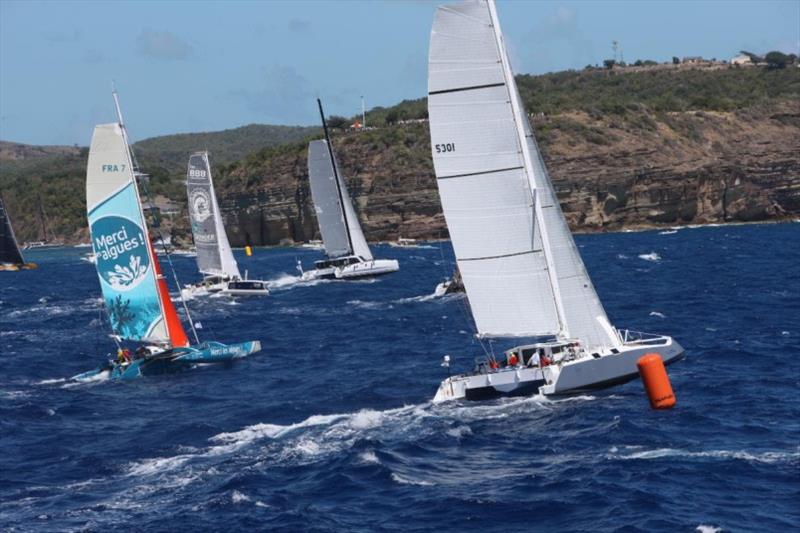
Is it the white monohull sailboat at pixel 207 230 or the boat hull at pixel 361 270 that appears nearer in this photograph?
the white monohull sailboat at pixel 207 230

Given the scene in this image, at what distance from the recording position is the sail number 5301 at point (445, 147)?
34.8 meters

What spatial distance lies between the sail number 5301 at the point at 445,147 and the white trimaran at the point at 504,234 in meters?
0.03

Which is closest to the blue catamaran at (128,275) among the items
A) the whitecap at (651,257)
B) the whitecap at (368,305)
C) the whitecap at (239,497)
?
the whitecap at (368,305)

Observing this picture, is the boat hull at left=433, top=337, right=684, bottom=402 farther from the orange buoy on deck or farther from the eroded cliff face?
the eroded cliff face

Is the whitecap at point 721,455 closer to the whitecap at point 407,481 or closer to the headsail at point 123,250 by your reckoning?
the whitecap at point 407,481

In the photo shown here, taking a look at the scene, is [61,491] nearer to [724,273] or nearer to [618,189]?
[724,273]

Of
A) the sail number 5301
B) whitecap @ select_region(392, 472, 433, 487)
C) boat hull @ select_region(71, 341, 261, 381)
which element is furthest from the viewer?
boat hull @ select_region(71, 341, 261, 381)

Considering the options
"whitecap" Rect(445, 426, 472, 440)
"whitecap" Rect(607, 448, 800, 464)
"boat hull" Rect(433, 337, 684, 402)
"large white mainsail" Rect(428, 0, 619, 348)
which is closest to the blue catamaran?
"boat hull" Rect(433, 337, 684, 402)

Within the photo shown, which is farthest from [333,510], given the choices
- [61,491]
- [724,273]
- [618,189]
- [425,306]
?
[618,189]

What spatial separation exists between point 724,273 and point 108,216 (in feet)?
128

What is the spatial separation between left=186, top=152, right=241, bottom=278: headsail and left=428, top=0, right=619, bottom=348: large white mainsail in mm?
44739

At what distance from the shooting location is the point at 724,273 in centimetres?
7194

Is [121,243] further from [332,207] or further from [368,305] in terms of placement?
[332,207]

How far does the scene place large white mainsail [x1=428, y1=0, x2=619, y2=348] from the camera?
3416 cm
